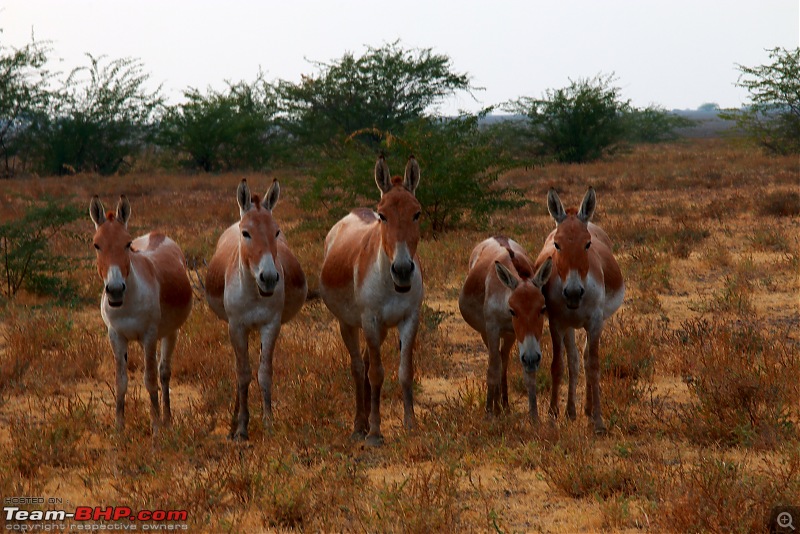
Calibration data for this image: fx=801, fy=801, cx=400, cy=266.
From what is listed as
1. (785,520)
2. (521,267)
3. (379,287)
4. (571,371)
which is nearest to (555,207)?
(521,267)

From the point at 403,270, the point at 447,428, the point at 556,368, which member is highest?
the point at 403,270

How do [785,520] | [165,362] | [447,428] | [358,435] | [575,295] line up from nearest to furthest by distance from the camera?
1. [785,520]
2. [575,295]
3. [447,428]
4. [358,435]
5. [165,362]

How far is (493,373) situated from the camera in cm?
658

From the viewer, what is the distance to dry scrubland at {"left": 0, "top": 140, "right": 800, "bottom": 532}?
4.79m

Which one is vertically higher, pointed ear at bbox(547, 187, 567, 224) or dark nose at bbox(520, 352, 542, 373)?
pointed ear at bbox(547, 187, 567, 224)

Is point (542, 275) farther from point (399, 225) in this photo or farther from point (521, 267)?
point (399, 225)

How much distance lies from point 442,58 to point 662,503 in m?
32.8

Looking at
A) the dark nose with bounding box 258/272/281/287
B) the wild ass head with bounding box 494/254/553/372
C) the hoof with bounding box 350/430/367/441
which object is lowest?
the hoof with bounding box 350/430/367/441

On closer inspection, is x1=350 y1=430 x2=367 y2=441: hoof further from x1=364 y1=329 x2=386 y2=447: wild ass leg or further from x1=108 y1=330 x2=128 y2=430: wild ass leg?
x1=108 y1=330 x2=128 y2=430: wild ass leg

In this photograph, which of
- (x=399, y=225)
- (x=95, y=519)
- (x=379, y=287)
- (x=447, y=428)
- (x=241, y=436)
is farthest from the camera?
(x=241, y=436)

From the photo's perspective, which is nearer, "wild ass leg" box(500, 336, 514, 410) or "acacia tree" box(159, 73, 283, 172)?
"wild ass leg" box(500, 336, 514, 410)

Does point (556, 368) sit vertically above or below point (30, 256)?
below

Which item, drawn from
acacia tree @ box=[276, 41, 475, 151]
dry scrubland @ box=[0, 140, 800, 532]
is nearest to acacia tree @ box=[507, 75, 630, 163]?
acacia tree @ box=[276, 41, 475, 151]

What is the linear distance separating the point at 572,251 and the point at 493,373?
3.96 feet
